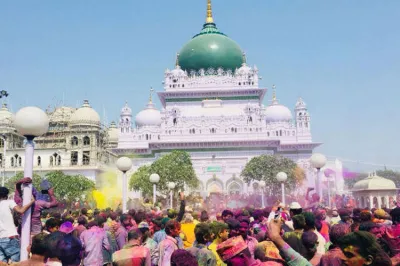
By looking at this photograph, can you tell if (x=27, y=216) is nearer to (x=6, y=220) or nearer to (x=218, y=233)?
(x=6, y=220)

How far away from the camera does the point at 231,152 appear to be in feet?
162

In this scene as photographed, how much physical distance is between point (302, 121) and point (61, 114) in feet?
96.1

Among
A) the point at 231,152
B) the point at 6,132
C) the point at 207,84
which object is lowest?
the point at 231,152

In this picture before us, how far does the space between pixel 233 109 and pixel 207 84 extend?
13.8ft

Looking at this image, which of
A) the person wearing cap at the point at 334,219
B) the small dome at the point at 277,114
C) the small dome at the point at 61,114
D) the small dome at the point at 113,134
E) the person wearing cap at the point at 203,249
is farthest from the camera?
the small dome at the point at 113,134

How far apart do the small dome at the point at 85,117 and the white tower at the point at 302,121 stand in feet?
74.5

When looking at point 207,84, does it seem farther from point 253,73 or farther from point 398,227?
point 398,227

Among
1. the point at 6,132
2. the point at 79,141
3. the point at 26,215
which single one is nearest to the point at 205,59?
the point at 79,141

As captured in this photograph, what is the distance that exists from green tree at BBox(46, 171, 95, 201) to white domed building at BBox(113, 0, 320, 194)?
837cm

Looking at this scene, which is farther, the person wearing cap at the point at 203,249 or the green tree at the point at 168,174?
the green tree at the point at 168,174

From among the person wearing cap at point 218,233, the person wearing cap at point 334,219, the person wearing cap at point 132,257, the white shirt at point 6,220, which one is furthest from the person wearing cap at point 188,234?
Result: the person wearing cap at point 334,219

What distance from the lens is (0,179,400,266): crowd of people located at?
4.09 m

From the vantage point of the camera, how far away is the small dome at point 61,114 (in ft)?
187

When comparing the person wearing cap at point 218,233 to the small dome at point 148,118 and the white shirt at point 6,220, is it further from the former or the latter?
the small dome at point 148,118
